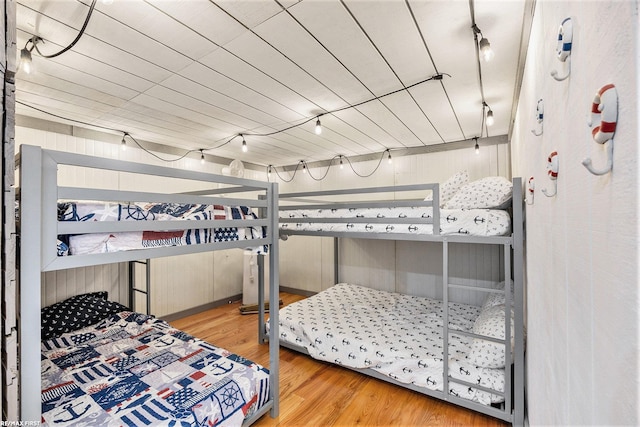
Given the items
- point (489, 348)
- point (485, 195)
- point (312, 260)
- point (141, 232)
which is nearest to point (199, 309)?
point (312, 260)

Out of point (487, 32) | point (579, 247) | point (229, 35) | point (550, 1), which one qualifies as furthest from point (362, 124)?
point (579, 247)

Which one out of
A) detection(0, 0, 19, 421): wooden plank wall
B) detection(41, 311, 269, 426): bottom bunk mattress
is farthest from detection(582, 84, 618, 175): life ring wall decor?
detection(41, 311, 269, 426): bottom bunk mattress

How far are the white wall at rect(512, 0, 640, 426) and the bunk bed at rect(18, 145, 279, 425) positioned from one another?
1434 mm

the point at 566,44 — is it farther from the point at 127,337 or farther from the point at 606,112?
the point at 127,337

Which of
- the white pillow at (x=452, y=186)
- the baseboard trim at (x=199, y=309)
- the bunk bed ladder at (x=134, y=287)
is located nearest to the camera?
the white pillow at (x=452, y=186)

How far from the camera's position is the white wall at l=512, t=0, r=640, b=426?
16.9 inches

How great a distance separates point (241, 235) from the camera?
1.79 metres

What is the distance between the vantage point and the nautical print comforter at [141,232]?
1.12m

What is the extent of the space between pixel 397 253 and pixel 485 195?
202cm

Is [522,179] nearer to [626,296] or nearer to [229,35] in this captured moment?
[626,296]

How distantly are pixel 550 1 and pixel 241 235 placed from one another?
176cm

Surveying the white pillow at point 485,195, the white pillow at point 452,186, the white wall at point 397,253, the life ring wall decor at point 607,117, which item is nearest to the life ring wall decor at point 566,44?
the life ring wall decor at point 607,117

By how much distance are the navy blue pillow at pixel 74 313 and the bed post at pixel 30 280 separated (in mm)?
1919

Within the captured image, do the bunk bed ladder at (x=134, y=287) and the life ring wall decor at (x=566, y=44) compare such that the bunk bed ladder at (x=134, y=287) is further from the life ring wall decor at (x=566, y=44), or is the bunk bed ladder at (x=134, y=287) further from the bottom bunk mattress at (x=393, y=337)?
the life ring wall decor at (x=566, y=44)
